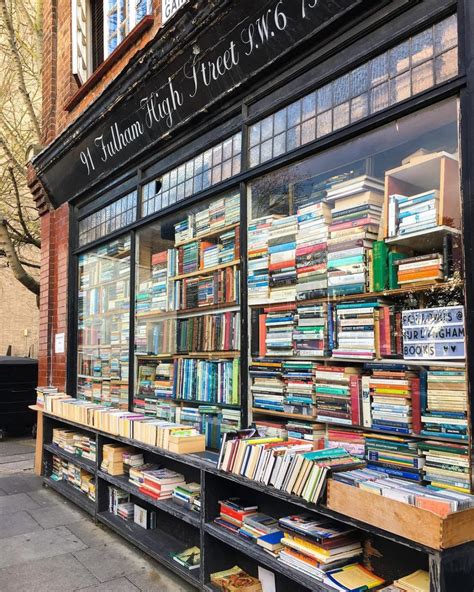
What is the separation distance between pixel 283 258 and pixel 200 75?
188cm

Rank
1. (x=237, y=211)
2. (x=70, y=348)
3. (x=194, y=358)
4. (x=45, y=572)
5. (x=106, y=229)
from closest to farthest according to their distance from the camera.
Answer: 1. (x=45, y=572)
2. (x=237, y=211)
3. (x=194, y=358)
4. (x=106, y=229)
5. (x=70, y=348)

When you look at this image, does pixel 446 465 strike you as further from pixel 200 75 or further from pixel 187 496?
pixel 200 75

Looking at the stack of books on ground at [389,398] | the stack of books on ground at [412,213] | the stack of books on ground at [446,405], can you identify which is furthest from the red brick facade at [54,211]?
the stack of books on ground at [446,405]

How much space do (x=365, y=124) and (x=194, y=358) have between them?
267 cm

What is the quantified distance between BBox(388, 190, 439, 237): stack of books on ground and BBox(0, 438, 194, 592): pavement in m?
2.90

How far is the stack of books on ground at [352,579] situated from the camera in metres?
2.62

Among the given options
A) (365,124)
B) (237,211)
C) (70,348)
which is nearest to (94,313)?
(70,348)

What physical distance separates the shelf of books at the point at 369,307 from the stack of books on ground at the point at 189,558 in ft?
3.43

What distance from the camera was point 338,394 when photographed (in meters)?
3.56

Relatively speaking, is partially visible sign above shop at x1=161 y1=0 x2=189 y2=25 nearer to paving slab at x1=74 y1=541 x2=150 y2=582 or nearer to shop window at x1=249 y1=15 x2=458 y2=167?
shop window at x1=249 y1=15 x2=458 y2=167

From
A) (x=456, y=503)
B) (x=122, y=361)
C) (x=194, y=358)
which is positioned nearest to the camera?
(x=456, y=503)

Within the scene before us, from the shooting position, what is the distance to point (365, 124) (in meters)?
3.39

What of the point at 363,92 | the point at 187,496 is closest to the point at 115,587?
the point at 187,496

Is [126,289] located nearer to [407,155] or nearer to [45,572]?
[45,572]
